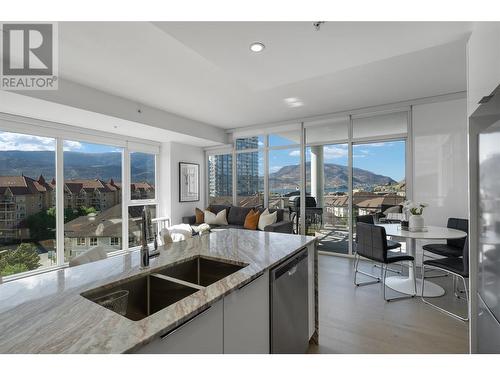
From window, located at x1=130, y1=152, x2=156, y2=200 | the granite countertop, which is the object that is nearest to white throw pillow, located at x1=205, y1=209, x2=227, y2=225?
window, located at x1=130, y1=152, x2=156, y2=200

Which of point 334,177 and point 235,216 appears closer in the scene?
point 334,177

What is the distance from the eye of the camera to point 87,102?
3256 mm

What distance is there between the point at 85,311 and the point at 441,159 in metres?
4.64

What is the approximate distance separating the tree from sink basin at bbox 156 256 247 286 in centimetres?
354

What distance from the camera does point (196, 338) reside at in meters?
0.92

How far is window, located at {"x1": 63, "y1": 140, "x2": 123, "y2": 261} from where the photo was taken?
4.10m

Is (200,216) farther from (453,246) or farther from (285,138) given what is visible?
(453,246)

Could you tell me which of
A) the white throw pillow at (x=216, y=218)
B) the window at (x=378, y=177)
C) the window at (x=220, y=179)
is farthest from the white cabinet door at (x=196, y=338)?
the window at (x=220, y=179)

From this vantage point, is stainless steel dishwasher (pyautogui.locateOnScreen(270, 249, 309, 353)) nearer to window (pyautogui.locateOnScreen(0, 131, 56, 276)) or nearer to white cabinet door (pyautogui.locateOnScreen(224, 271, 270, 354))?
white cabinet door (pyautogui.locateOnScreen(224, 271, 270, 354))

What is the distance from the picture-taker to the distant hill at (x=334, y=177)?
4411 mm

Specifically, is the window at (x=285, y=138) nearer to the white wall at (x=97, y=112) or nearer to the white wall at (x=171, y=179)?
the white wall at (x=97, y=112)

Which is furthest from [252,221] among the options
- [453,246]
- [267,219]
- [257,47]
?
[257,47]

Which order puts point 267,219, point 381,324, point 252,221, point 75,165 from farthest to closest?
point 252,221
point 267,219
point 75,165
point 381,324
